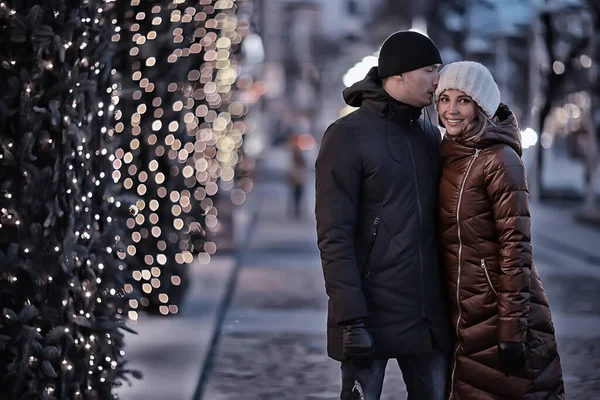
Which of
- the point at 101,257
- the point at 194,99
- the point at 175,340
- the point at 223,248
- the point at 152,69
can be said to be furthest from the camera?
the point at 223,248

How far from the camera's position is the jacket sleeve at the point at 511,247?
451 centimetres

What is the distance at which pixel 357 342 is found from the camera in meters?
4.50

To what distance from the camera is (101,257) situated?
233 inches

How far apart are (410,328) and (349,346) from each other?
0.31 metres

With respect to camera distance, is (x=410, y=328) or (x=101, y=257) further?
(x=101, y=257)

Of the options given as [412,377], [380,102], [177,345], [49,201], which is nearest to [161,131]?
[177,345]

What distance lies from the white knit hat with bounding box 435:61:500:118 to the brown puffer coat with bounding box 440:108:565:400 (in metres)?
0.11

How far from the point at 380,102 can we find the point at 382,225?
524 millimetres

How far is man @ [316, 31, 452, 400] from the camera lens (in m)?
4.59

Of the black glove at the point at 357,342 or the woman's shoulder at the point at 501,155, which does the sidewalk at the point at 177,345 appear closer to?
the black glove at the point at 357,342

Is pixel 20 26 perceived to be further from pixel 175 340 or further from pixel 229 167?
pixel 229 167

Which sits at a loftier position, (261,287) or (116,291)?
(116,291)

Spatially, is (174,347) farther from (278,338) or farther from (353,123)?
(353,123)

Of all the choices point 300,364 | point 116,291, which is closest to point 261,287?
Result: point 300,364
